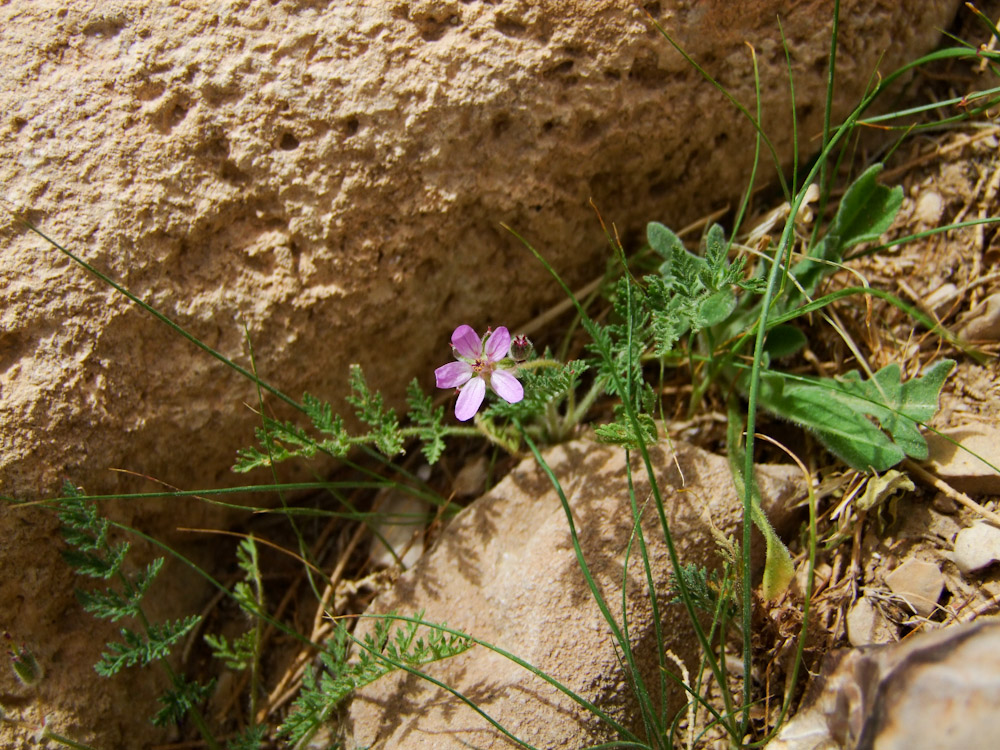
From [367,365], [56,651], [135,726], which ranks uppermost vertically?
[367,365]

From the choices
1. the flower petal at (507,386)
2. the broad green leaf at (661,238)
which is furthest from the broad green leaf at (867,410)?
the flower petal at (507,386)

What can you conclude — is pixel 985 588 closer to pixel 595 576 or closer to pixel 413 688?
pixel 595 576

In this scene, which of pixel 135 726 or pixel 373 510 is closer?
pixel 135 726

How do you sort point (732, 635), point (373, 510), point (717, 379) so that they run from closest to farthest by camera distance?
point (732, 635) → point (717, 379) → point (373, 510)

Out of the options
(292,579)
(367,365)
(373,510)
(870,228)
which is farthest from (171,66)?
(870,228)

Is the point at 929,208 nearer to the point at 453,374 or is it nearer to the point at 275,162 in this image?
the point at 453,374

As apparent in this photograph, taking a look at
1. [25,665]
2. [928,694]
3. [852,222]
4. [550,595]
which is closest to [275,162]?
[550,595]
